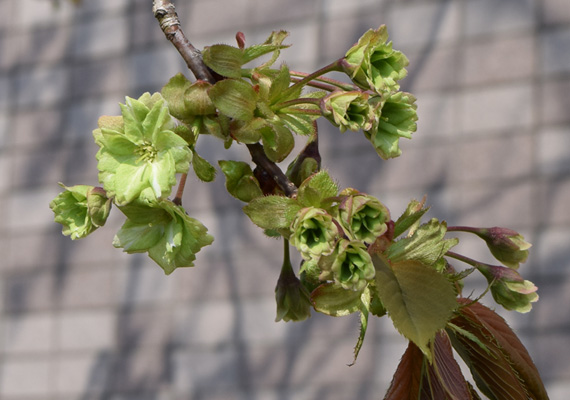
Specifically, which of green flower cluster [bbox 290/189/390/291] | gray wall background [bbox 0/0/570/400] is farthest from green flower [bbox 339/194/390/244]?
gray wall background [bbox 0/0/570/400]

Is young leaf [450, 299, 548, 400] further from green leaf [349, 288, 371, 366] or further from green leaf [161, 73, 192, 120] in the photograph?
green leaf [161, 73, 192, 120]

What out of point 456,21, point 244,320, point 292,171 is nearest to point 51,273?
point 244,320

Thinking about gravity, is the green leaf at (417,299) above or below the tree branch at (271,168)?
below

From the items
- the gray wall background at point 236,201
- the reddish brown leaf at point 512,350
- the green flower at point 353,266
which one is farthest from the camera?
the gray wall background at point 236,201

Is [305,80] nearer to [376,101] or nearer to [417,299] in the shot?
[376,101]

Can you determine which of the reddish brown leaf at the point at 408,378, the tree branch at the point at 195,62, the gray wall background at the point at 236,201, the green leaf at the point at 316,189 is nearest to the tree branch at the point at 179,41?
the tree branch at the point at 195,62

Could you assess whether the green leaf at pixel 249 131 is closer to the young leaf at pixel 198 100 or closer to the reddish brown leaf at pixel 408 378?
the young leaf at pixel 198 100
